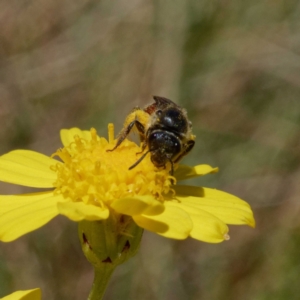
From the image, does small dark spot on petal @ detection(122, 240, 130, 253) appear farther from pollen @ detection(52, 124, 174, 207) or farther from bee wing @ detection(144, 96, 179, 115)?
bee wing @ detection(144, 96, 179, 115)

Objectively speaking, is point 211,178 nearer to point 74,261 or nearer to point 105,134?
point 105,134

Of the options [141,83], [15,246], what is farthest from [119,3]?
[15,246]

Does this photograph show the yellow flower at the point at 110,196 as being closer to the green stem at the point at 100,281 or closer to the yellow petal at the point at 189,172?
the yellow petal at the point at 189,172

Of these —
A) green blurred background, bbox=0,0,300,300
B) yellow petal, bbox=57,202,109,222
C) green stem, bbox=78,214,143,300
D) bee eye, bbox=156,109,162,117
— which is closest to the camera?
yellow petal, bbox=57,202,109,222

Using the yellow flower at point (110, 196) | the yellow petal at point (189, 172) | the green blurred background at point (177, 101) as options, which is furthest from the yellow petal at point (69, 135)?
the green blurred background at point (177, 101)

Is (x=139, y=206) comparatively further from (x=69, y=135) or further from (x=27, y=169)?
(x=69, y=135)

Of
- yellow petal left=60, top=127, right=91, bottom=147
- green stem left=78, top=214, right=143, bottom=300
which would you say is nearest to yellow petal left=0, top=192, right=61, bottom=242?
green stem left=78, top=214, right=143, bottom=300

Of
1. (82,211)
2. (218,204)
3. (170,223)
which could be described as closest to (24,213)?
(82,211)
